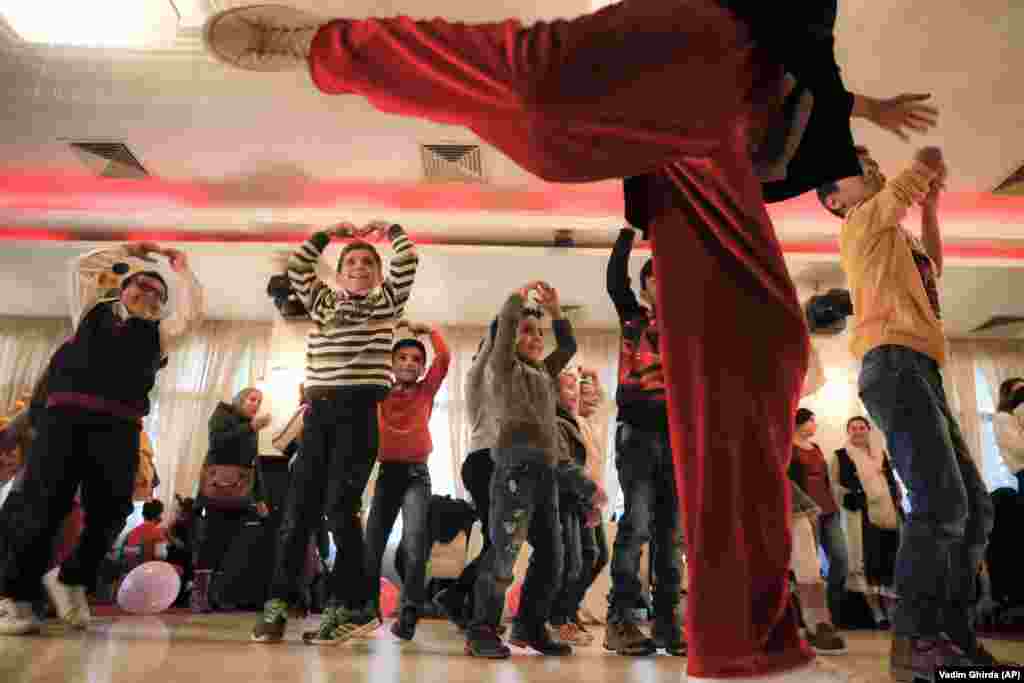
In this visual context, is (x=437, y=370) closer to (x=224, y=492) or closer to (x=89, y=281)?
(x=89, y=281)

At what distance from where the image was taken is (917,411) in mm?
1583

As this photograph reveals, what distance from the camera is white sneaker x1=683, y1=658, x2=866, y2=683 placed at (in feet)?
2.05

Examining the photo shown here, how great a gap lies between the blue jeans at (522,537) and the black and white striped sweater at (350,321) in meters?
0.55

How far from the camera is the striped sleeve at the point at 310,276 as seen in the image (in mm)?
2527

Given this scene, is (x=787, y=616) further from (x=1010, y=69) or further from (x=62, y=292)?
(x=62, y=292)

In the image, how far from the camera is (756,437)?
0.67 metres

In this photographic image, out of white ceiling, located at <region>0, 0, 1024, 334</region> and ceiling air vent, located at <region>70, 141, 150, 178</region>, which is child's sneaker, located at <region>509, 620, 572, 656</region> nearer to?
white ceiling, located at <region>0, 0, 1024, 334</region>

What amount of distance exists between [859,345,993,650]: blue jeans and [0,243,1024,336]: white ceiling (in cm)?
303

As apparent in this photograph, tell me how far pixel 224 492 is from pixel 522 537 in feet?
8.04

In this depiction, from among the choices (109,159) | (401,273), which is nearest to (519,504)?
(401,273)

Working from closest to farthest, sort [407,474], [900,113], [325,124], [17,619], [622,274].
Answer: [900,113], [622,274], [17,619], [407,474], [325,124]

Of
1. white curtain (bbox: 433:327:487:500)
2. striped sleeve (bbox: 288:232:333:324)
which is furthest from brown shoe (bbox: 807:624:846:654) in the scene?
white curtain (bbox: 433:327:487:500)

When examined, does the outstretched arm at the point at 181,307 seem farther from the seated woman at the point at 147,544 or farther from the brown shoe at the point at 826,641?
the brown shoe at the point at 826,641

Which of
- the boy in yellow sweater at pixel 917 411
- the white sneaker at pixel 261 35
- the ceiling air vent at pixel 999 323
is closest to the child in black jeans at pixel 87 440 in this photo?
the white sneaker at pixel 261 35
